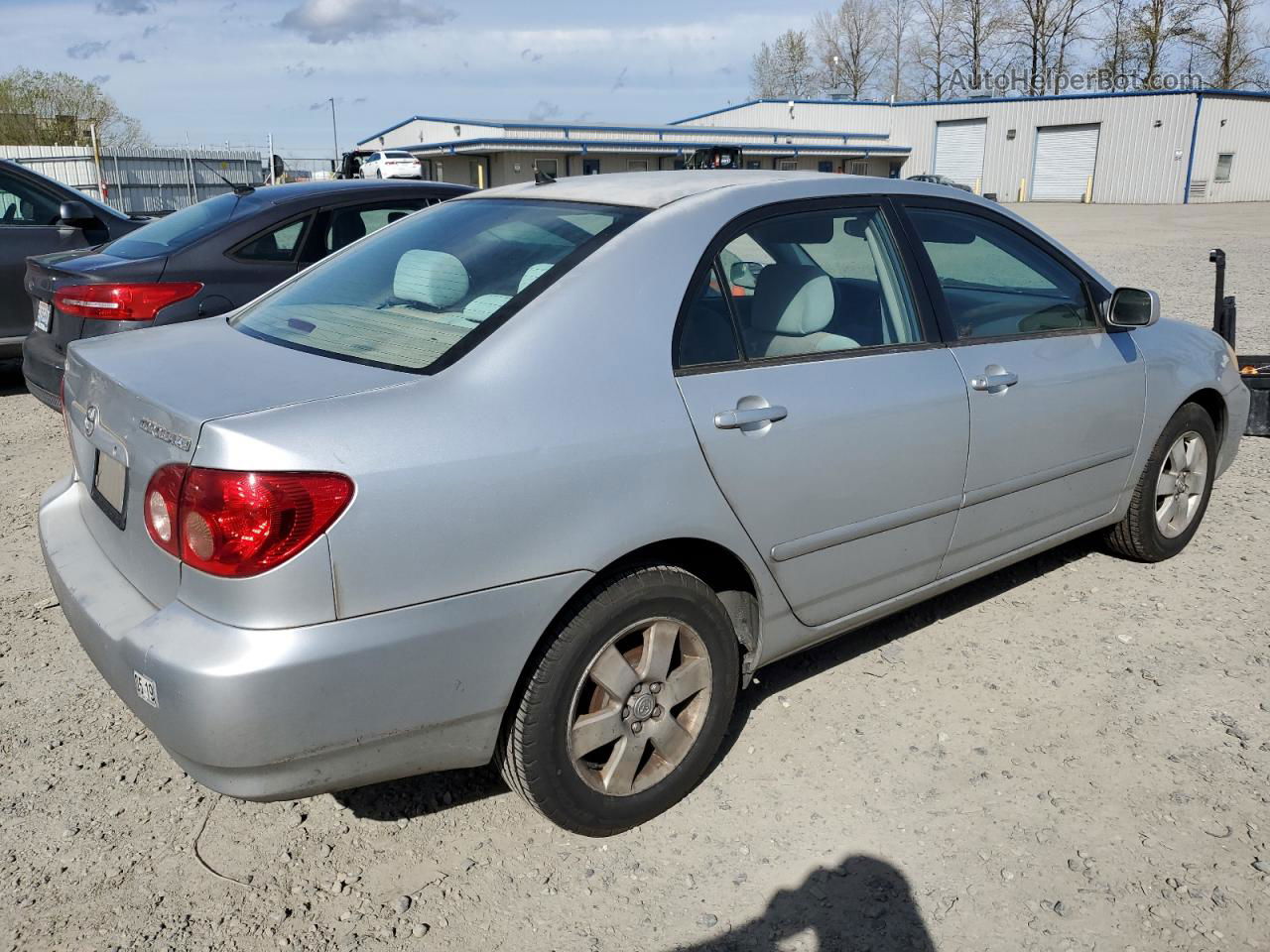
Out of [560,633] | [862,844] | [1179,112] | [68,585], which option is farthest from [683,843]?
[1179,112]

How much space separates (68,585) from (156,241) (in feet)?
12.7

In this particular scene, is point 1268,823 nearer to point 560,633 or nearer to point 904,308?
point 904,308

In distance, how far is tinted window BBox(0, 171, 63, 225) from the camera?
7.62 metres

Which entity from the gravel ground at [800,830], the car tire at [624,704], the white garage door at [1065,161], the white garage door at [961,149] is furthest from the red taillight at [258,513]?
the white garage door at [961,149]

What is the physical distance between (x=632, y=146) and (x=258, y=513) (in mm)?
47890

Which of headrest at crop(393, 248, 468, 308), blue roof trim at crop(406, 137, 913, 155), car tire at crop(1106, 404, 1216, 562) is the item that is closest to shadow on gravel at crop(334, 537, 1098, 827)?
car tire at crop(1106, 404, 1216, 562)

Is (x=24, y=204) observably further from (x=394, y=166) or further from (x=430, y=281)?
(x=394, y=166)

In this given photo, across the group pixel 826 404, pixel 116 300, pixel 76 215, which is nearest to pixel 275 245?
pixel 116 300

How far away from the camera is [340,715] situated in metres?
2.20

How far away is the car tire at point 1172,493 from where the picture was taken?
4285mm

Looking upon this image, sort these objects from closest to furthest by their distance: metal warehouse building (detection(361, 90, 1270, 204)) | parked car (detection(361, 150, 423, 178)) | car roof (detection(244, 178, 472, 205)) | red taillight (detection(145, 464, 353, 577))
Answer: red taillight (detection(145, 464, 353, 577)) < car roof (detection(244, 178, 472, 205)) < parked car (detection(361, 150, 423, 178)) < metal warehouse building (detection(361, 90, 1270, 204))

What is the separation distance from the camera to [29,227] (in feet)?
25.1

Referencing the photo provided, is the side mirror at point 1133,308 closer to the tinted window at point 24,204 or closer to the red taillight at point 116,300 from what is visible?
the red taillight at point 116,300

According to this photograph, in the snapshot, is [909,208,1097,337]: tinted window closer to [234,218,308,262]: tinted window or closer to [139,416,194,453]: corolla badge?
[139,416,194,453]: corolla badge
